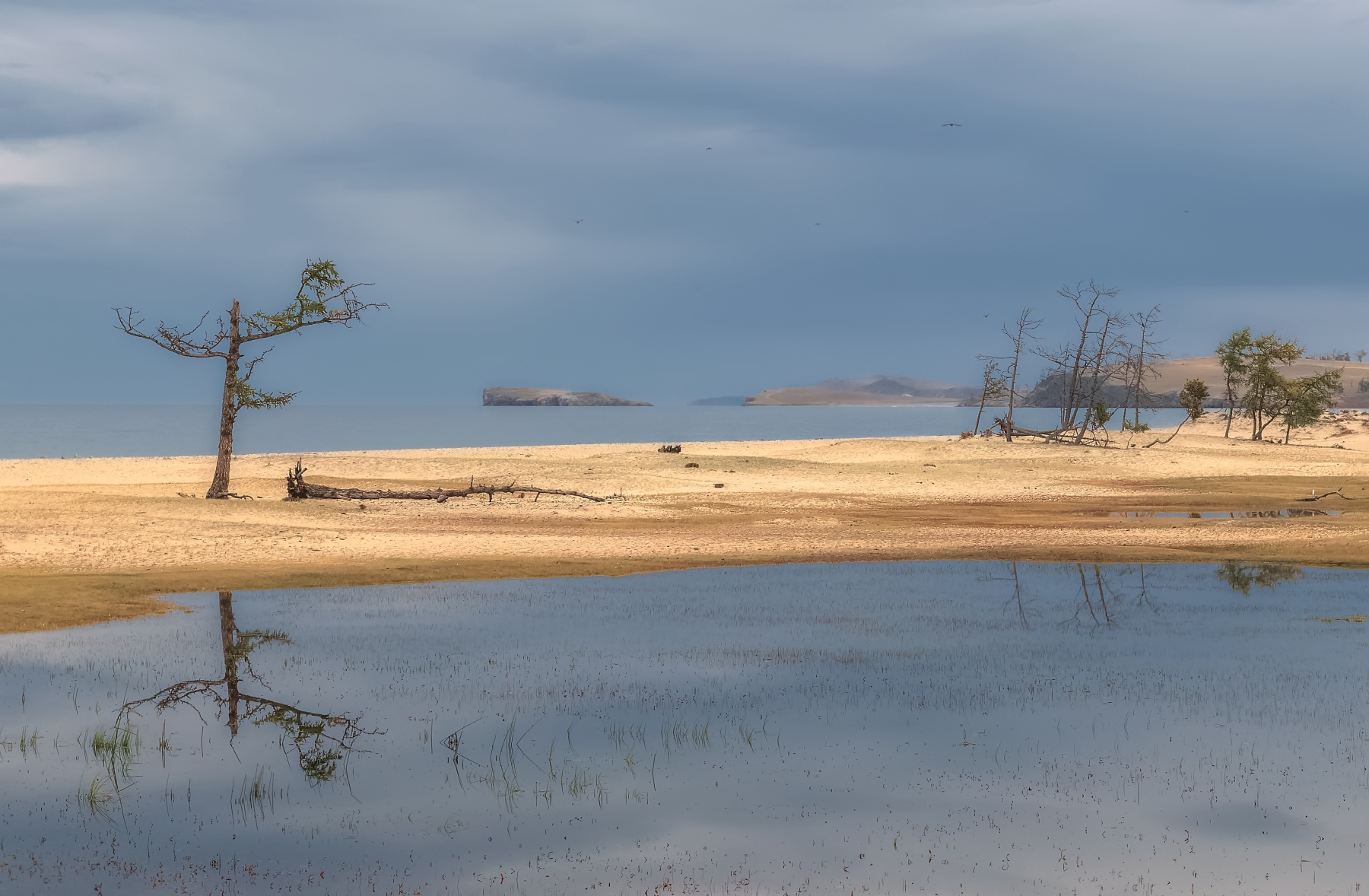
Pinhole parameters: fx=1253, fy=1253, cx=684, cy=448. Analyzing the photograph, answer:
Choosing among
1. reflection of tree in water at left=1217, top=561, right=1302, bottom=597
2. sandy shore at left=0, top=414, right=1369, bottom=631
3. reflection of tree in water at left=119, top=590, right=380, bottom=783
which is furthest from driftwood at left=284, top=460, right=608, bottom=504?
reflection of tree in water at left=119, top=590, right=380, bottom=783

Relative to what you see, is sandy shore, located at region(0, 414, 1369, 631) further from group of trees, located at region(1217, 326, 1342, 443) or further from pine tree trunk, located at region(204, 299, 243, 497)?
group of trees, located at region(1217, 326, 1342, 443)

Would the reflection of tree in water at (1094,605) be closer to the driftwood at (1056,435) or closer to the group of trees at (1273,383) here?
the driftwood at (1056,435)

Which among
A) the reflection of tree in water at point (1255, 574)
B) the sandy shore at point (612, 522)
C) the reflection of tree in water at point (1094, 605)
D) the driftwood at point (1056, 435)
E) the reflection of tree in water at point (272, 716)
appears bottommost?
the reflection of tree in water at point (272, 716)

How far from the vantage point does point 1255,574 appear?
25.0 m

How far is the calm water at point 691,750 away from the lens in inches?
381

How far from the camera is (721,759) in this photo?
1240 cm

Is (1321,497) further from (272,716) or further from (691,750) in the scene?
(272,716)

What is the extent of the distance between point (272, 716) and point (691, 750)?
195 inches

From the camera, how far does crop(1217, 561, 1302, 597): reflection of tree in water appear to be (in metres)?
23.7

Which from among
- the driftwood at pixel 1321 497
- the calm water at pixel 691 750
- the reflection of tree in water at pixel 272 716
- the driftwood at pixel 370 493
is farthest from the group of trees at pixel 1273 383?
the reflection of tree in water at pixel 272 716

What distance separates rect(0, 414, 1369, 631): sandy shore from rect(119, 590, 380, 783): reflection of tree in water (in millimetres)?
5091

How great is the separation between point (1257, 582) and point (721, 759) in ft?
51.4

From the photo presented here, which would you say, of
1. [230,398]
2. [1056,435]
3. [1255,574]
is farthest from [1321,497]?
[230,398]

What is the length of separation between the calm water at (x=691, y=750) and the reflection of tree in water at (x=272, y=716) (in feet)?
0.19
